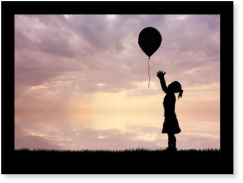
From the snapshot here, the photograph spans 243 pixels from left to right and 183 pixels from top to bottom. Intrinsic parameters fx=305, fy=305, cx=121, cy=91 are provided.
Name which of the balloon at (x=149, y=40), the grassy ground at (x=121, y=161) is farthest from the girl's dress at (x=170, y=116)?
the balloon at (x=149, y=40)

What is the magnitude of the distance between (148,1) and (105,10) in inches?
26.8

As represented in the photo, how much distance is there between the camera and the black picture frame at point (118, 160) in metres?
4.56

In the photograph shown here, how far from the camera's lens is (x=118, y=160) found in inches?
193

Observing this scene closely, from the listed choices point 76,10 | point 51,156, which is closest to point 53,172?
point 51,156

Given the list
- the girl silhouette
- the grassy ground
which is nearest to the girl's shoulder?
the girl silhouette

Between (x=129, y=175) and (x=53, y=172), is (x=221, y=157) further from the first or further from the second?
(x=53, y=172)

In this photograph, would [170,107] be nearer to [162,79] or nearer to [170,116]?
[170,116]

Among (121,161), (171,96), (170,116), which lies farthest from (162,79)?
(121,161)

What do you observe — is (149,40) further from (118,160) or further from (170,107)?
(118,160)

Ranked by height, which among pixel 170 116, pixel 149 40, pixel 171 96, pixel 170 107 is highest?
pixel 149 40

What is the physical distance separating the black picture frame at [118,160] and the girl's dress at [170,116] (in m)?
0.55

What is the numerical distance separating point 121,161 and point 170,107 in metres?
1.16

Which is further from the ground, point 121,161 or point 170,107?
point 170,107

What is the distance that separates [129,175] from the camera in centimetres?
452
